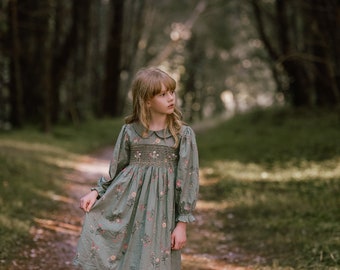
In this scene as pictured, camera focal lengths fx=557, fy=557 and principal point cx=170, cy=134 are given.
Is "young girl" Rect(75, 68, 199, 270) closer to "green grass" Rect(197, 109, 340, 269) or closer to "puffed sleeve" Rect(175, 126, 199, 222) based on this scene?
"puffed sleeve" Rect(175, 126, 199, 222)

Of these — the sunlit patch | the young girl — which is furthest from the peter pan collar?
the sunlit patch

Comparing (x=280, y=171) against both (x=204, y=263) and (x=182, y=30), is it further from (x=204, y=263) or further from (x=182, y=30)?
(x=182, y=30)

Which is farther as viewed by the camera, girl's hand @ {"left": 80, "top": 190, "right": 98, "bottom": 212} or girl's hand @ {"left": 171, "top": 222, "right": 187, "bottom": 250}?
girl's hand @ {"left": 80, "top": 190, "right": 98, "bottom": 212}

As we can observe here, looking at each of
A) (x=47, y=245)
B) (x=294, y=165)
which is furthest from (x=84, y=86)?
(x=47, y=245)

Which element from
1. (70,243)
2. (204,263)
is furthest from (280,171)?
(70,243)

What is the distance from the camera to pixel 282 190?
9047 mm

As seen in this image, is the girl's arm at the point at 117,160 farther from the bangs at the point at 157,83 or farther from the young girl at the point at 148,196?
the bangs at the point at 157,83

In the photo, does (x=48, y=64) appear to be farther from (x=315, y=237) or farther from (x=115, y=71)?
(x=315, y=237)

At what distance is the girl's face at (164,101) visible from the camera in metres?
3.84

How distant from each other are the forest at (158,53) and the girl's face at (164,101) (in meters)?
9.02

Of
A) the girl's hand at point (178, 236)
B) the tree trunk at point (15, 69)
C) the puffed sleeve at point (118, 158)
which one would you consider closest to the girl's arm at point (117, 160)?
the puffed sleeve at point (118, 158)

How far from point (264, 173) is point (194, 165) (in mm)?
7175

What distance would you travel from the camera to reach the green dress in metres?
3.76

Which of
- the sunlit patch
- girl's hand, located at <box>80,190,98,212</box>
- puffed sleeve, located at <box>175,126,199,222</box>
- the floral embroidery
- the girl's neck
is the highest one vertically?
the girl's neck
